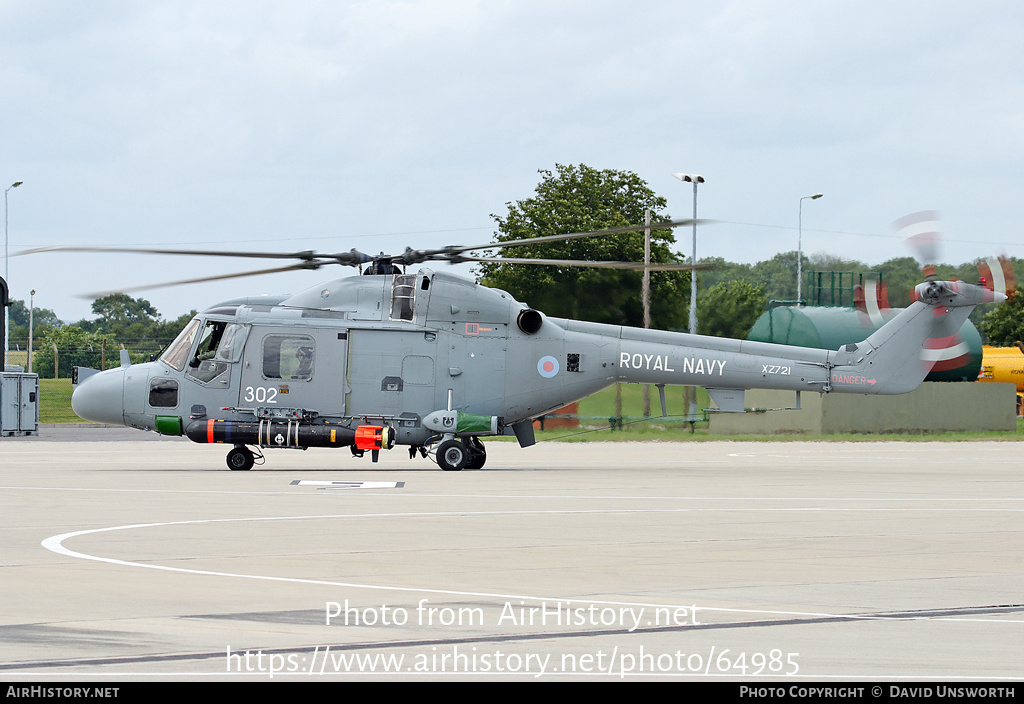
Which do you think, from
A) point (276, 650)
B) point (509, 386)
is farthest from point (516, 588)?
point (509, 386)

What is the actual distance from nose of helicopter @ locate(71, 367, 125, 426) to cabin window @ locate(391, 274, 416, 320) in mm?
6395

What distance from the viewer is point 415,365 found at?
26078 millimetres

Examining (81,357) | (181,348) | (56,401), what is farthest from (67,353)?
(181,348)

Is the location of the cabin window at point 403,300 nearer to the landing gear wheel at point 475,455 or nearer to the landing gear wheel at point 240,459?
the landing gear wheel at point 475,455

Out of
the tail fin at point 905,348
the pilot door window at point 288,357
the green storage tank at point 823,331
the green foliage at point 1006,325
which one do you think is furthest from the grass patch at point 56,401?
the green foliage at point 1006,325

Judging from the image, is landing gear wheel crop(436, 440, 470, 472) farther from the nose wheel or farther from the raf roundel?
the raf roundel

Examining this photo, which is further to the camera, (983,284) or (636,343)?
(636,343)

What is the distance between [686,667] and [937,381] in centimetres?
5050

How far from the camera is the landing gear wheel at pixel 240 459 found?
2619 centimetres

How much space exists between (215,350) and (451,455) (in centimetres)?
583

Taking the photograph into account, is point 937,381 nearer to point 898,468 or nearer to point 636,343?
point 898,468

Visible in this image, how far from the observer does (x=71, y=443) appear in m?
42.1

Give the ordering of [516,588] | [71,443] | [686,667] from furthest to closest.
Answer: [71,443] → [516,588] → [686,667]

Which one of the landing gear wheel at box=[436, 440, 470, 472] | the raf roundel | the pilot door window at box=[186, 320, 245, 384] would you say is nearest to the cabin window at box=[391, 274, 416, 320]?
the landing gear wheel at box=[436, 440, 470, 472]
